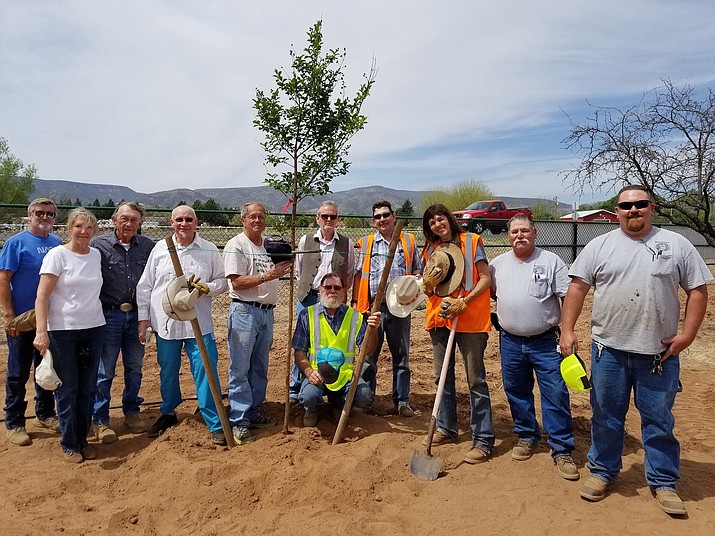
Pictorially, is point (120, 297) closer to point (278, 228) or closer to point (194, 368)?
point (194, 368)

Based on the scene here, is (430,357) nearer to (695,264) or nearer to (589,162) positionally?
(589,162)

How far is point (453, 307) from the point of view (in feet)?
12.7

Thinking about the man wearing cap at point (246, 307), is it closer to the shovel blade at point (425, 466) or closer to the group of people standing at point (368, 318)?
the group of people standing at point (368, 318)

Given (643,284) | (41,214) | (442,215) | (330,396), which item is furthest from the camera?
(330,396)

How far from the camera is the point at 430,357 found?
7.27 m

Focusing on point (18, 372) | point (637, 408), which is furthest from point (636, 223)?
point (18, 372)

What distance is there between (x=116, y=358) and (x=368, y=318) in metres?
2.36

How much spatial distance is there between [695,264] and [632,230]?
40 centimetres

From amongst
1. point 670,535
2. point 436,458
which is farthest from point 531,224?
point 670,535

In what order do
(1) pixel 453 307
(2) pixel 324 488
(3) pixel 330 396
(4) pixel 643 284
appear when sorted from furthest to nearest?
(3) pixel 330 396
(1) pixel 453 307
(2) pixel 324 488
(4) pixel 643 284

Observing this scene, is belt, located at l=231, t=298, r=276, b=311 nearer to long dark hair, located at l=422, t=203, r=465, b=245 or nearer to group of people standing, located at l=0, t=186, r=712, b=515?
group of people standing, located at l=0, t=186, r=712, b=515

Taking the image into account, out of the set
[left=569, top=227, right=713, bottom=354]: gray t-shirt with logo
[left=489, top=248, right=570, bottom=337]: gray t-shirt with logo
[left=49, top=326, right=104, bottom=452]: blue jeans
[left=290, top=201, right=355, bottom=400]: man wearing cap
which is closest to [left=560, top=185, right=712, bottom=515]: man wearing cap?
[left=569, top=227, right=713, bottom=354]: gray t-shirt with logo

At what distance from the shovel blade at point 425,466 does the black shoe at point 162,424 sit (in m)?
2.26

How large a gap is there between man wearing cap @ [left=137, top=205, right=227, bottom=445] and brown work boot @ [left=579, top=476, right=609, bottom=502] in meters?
2.80
